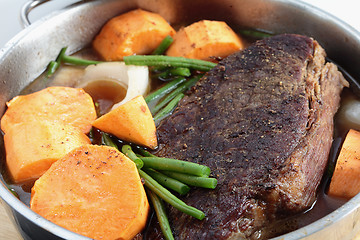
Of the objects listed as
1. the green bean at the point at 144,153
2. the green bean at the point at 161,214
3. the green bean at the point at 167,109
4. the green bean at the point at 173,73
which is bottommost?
the green bean at the point at 161,214

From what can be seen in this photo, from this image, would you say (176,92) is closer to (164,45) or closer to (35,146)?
(164,45)

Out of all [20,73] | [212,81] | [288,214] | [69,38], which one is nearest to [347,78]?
[212,81]

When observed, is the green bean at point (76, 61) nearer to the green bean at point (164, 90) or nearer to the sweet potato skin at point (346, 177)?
the green bean at point (164, 90)

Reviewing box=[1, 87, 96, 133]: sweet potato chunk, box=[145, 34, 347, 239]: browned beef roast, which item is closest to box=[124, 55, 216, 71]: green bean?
box=[145, 34, 347, 239]: browned beef roast

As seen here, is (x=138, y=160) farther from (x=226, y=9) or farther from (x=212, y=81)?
(x=226, y=9)

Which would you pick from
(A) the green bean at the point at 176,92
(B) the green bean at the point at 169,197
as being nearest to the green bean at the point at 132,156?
(B) the green bean at the point at 169,197
